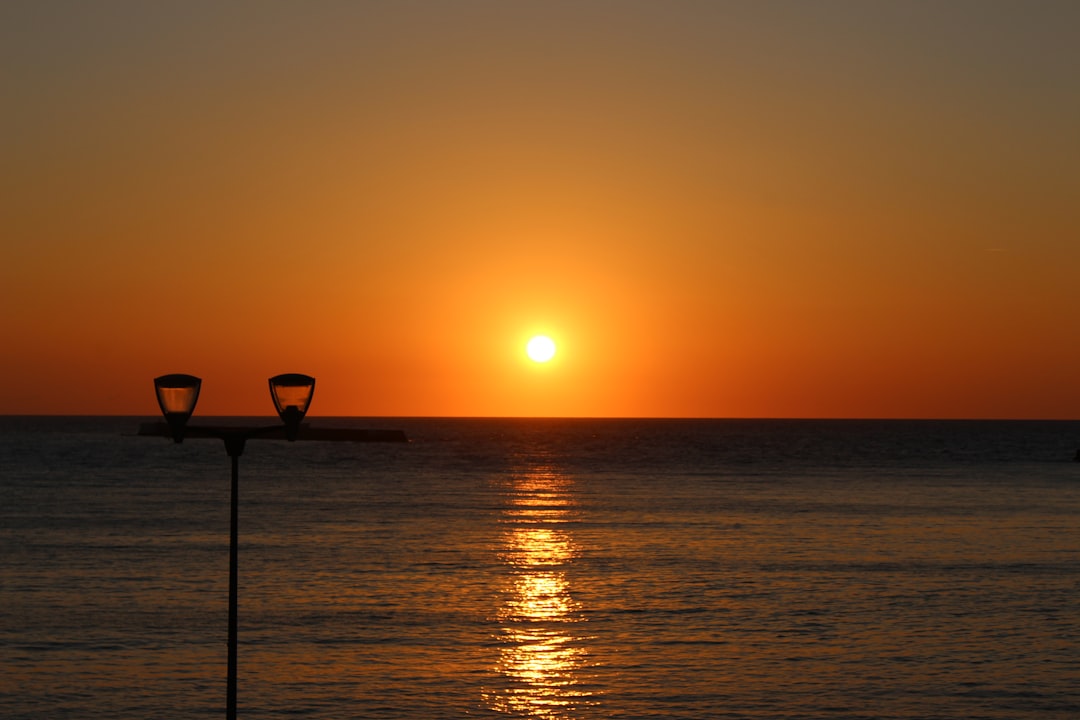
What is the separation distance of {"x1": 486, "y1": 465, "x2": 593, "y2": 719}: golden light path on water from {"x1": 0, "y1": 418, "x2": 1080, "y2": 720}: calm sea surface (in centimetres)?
11

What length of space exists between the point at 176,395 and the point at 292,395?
1507 mm

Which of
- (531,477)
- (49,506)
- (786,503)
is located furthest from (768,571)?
(531,477)

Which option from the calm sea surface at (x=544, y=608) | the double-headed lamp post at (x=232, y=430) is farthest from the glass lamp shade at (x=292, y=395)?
the calm sea surface at (x=544, y=608)

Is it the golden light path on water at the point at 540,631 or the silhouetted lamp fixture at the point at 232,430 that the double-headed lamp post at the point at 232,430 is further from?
the golden light path on water at the point at 540,631

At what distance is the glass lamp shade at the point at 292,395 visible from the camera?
1761cm

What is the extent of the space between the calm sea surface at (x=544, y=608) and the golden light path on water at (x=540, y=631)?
0.11m

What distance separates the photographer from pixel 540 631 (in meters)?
34.1

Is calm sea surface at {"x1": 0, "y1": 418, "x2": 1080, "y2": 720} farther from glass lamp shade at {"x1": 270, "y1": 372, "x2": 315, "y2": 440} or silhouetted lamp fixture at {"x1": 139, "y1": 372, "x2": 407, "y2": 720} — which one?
glass lamp shade at {"x1": 270, "y1": 372, "x2": 315, "y2": 440}

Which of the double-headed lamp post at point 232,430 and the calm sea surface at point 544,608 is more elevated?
the double-headed lamp post at point 232,430

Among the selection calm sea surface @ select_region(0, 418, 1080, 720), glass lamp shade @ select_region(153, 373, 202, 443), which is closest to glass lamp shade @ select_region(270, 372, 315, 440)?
glass lamp shade @ select_region(153, 373, 202, 443)

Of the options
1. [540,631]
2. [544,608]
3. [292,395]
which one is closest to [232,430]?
[292,395]

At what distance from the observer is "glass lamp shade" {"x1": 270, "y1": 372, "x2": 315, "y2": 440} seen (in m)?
17.6

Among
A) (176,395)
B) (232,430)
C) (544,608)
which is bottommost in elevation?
(544,608)

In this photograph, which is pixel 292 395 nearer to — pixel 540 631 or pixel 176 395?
pixel 176 395
